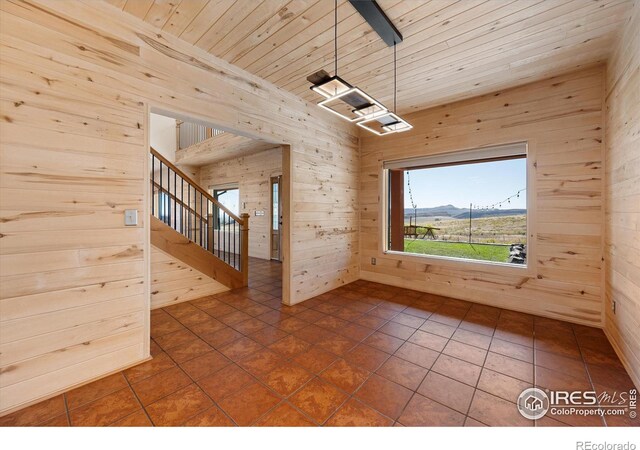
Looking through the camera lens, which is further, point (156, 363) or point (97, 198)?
point (156, 363)

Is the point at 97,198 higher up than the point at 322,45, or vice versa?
the point at 322,45

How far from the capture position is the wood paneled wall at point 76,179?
156cm

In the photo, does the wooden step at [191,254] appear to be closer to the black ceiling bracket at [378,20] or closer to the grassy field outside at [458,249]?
the grassy field outside at [458,249]

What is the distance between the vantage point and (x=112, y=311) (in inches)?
75.0

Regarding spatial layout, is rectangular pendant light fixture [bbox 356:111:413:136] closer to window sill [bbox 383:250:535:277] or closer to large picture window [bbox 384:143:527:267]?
large picture window [bbox 384:143:527:267]

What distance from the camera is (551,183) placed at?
287 cm

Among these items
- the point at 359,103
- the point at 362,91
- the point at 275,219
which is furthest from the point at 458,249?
the point at 275,219

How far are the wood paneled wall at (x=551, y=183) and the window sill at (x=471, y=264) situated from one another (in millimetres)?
22

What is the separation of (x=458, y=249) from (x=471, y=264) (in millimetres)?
980

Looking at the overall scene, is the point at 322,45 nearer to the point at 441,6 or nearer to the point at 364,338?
the point at 441,6

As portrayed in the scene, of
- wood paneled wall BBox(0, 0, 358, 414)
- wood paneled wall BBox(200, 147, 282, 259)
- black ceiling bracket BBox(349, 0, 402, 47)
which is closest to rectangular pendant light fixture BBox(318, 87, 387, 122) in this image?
black ceiling bracket BBox(349, 0, 402, 47)

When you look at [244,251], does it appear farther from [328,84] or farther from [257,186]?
[328,84]
